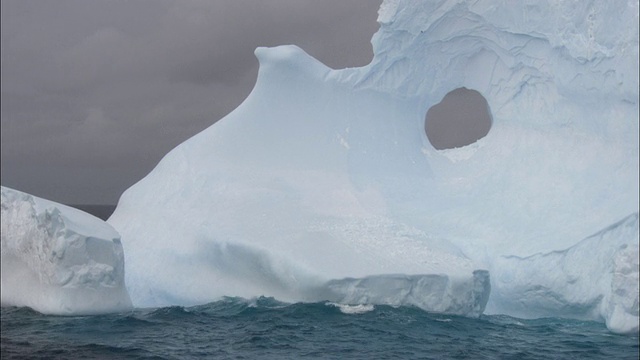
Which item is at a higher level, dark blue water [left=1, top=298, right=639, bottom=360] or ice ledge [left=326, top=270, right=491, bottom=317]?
ice ledge [left=326, top=270, right=491, bottom=317]

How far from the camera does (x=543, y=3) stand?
15.0m

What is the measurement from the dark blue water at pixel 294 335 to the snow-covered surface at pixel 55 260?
0.29m

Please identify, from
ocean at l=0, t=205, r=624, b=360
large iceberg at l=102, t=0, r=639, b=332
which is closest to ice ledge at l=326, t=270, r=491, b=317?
large iceberg at l=102, t=0, r=639, b=332

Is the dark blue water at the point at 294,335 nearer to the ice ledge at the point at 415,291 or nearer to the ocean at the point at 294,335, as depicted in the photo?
the ocean at the point at 294,335

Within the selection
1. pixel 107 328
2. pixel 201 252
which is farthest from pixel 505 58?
pixel 107 328

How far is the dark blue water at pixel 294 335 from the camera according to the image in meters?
10.3

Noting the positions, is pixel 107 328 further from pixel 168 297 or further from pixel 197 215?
pixel 197 215

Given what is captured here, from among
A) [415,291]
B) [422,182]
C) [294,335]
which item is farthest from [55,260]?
[422,182]

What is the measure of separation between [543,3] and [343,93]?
176 inches

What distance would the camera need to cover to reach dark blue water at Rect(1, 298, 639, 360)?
33.7 ft

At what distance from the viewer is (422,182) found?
16.2 metres

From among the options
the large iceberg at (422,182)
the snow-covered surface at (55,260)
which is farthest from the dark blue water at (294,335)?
the large iceberg at (422,182)

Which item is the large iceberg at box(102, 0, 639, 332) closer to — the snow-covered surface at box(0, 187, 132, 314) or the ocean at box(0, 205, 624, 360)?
the ocean at box(0, 205, 624, 360)

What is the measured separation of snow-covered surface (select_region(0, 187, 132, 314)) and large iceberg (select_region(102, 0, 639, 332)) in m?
1.59
